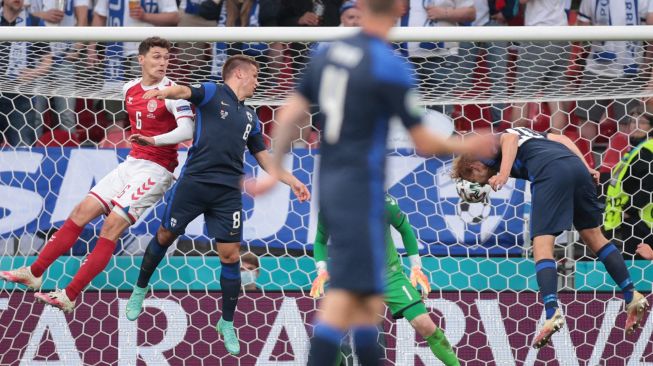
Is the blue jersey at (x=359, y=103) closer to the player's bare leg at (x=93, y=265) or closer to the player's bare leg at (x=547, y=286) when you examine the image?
the player's bare leg at (x=547, y=286)

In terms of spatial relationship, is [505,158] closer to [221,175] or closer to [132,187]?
[221,175]

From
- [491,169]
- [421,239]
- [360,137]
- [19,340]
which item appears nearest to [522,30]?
[491,169]

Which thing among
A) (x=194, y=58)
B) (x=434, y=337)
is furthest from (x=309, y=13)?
(x=434, y=337)

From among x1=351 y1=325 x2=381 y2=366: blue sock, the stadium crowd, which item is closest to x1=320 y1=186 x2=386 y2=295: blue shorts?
x1=351 y1=325 x2=381 y2=366: blue sock

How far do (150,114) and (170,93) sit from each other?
0.75 m

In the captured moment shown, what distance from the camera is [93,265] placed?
7629 millimetres

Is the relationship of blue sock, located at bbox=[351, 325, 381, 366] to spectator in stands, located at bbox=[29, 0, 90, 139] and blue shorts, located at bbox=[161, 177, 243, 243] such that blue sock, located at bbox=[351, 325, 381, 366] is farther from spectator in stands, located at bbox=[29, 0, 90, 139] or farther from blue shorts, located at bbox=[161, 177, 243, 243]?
spectator in stands, located at bbox=[29, 0, 90, 139]

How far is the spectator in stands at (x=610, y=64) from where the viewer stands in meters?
8.22

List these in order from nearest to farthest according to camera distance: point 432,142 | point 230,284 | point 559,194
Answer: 1. point 432,142
2. point 559,194
3. point 230,284

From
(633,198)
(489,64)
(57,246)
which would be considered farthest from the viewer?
(633,198)

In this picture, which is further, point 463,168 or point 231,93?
point 231,93

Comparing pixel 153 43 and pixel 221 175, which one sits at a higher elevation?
pixel 153 43

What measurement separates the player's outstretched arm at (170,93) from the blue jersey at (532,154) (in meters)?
1.87

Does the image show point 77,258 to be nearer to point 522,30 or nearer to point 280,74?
point 280,74
